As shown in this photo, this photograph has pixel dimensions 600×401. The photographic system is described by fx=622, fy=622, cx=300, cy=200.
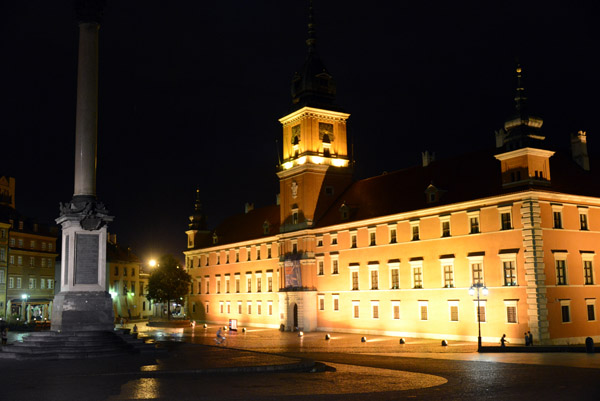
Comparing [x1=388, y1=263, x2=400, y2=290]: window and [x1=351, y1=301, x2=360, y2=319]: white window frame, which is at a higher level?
[x1=388, y1=263, x2=400, y2=290]: window

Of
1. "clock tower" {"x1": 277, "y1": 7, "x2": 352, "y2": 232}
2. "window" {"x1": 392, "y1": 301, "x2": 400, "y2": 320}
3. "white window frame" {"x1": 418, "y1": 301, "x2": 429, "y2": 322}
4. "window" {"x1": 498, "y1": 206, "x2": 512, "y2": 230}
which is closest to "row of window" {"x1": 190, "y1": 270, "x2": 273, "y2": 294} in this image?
"clock tower" {"x1": 277, "y1": 7, "x2": 352, "y2": 232}

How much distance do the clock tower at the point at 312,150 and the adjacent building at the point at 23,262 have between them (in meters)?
34.1

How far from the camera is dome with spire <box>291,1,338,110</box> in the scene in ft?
221

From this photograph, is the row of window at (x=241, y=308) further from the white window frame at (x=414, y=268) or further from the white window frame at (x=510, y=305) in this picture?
the white window frame at (x=510, y=305)

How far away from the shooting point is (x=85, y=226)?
28.9 meters

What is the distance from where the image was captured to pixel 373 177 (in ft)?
209

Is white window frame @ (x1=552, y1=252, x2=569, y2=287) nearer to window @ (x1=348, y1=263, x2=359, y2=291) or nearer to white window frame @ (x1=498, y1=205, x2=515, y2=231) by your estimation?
white window frame @ (x1=498, y1=205, x2=515, y2=231)

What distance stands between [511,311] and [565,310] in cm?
355

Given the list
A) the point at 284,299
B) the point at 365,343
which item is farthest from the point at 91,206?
the point at 284,299

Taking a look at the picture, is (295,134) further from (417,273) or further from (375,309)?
(417,273)

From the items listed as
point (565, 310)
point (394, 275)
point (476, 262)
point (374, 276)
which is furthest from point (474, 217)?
point (374, 276)

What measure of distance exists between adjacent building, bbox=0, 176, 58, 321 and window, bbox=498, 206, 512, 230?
55.4 meters

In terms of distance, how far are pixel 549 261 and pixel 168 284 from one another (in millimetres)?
58572

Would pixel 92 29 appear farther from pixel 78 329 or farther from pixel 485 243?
pixel 485 243
